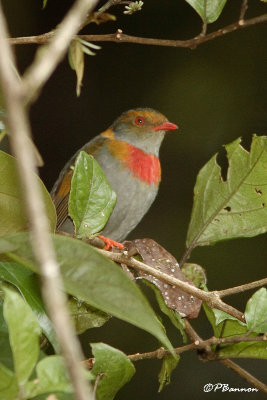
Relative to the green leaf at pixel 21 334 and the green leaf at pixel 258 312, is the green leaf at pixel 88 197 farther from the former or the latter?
the green leaf at pixel 21 334

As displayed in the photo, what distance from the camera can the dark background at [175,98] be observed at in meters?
2.70

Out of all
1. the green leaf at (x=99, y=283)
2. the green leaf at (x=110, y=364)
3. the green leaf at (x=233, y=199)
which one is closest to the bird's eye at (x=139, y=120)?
the green leaf at (x=233, y=199)

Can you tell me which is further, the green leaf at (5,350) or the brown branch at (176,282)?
the brown branch at (176,282)

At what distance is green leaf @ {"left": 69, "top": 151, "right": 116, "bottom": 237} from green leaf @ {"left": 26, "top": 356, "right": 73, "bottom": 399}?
468 millimetres

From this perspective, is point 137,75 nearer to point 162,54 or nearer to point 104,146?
point 162,54

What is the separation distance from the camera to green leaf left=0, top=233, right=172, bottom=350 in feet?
1.95

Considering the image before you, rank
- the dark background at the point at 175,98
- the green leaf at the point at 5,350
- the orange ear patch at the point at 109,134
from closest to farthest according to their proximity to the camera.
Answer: the green leaf at the point at 5,350 < the orange ear patch at the point at 109,134 < the dark background at the point at 175,98

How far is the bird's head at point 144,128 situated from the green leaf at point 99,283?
6.56 feet

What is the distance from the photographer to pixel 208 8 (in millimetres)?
1217

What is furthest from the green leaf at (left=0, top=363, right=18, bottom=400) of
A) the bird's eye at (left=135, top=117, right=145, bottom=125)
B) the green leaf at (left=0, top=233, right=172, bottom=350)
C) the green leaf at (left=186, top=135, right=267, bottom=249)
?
the bird's eye at (left=135, top=117, right=145, bottom=125)

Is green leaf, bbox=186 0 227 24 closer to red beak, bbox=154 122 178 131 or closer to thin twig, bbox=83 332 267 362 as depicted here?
thin twig, bbox=83 332 267 362

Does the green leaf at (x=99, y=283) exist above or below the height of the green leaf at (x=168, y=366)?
above

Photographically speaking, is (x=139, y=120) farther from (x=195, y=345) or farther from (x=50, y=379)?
(x=50, y=379)

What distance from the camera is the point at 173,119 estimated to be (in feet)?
9.70
